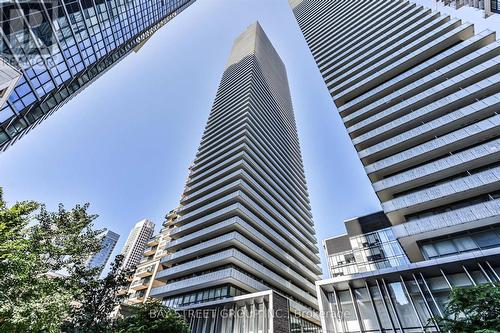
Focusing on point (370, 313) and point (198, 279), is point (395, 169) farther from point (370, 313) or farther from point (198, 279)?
point (198, 279)

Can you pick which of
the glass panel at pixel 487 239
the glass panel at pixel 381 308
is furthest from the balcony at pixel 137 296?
the glass panel at pixel 487 239

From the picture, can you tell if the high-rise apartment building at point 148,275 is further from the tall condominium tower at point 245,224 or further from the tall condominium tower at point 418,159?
the tall condominium tower at point 418,159

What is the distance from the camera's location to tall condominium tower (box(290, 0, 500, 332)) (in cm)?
1572

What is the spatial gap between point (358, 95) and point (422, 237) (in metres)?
23.0

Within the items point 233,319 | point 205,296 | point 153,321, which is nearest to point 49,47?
point 153,321

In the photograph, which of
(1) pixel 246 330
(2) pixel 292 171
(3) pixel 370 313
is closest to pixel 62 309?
(1) pixel 246 330

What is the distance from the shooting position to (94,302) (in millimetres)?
20625

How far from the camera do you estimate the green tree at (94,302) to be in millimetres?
19328

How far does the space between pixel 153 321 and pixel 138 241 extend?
453ft

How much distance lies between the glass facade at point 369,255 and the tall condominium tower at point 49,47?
135 ft

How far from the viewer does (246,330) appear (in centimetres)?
2395

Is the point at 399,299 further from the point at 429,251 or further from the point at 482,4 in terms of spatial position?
the point at 482,4

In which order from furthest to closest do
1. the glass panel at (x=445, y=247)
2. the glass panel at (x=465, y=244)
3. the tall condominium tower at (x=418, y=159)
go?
1. the glass panel at (x=445, y=247)
2. the glass panel at (x=465, y=244)
3. the tall condominium tower at (x=418, y=159)

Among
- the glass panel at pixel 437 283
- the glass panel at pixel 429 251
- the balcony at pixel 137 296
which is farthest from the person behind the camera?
the balcony at pixel 137 296
